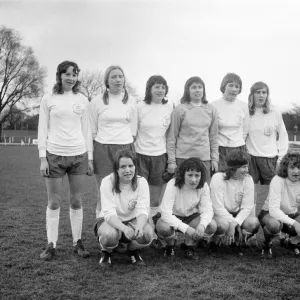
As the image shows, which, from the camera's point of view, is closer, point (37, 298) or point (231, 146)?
point (37, 298)

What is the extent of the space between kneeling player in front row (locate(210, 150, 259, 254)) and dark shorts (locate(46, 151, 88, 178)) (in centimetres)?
153

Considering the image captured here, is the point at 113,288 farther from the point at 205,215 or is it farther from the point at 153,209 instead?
the point at 153,209

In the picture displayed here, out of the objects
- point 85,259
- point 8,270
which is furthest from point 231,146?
point 8,270

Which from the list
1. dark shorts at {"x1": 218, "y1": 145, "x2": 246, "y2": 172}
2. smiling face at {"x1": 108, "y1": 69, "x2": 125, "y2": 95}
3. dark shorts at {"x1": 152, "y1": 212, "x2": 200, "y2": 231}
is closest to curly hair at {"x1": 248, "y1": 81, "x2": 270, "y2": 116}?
dark shorts at {"x1": 218, "y1": 145, "x2": 246, "y2": 172}

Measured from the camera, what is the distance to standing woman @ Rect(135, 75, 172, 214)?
4.90 meters

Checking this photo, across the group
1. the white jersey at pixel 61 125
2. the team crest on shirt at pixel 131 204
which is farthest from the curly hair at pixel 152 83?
the team crest on shirt at pixel 131 204

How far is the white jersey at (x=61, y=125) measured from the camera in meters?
4.40

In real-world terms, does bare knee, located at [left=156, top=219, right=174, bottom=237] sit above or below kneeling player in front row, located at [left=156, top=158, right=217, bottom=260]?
below

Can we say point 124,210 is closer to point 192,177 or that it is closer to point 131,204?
point 131,204

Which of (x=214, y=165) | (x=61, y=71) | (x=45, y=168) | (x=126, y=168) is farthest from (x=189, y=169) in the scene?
(x=61, y=71)

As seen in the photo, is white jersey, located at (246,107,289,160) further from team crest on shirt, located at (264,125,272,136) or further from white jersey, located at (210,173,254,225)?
white jersey, located at (210,173,254,225)

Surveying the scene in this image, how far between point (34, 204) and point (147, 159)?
375 centimetres

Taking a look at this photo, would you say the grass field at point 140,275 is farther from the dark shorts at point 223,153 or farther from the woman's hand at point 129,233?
the dark shorts at point 223,153

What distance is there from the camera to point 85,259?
4.37 meters
